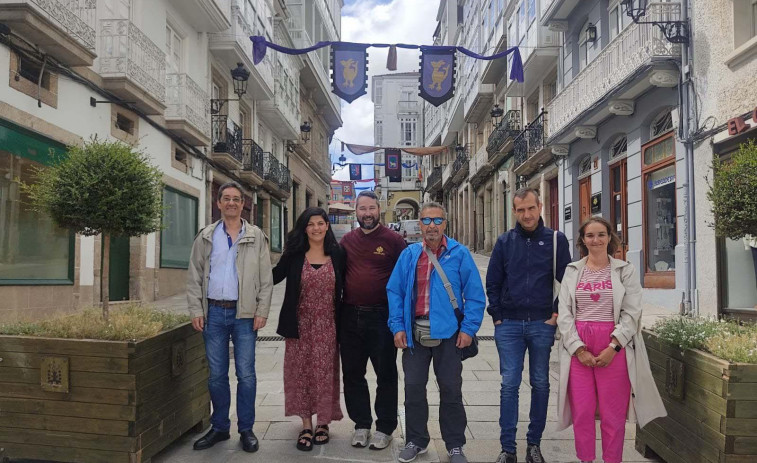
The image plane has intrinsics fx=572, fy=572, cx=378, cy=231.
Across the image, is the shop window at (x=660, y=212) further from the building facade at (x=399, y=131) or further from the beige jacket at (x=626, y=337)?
the building facade at (x=399, y=131)

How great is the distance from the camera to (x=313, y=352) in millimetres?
4105

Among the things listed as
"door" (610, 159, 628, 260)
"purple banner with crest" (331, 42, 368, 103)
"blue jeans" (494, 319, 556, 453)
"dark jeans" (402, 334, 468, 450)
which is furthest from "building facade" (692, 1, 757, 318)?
"purple banner with crest" (331, 42, 368, 103)

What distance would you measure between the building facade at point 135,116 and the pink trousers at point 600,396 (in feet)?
11.6

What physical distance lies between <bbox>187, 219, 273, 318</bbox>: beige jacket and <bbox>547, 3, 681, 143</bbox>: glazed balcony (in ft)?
28.1

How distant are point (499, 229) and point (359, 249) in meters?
22.0


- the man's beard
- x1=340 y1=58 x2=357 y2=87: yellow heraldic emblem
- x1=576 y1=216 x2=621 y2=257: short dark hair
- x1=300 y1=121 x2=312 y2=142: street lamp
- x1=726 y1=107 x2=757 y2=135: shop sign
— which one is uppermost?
x1=300 y1=121 x2=312 y2=142: street lamp

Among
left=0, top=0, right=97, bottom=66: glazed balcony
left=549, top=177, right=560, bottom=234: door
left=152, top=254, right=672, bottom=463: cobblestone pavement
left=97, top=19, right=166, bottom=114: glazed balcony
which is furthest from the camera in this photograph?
left=549, top=177, right=560, bottom=234: door

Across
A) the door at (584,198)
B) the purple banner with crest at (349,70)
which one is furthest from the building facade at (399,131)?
the purple banner with crest at (349,70)

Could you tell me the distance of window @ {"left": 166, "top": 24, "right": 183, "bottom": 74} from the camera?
1361 centimetres

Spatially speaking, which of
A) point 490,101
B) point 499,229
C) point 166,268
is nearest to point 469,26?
point 490,101

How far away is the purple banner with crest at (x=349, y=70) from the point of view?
41.8 feet

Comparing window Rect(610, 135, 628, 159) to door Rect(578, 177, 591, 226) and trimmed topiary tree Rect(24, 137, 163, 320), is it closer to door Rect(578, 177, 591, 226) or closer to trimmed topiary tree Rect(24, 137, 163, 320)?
door Rect(578, 177, 591, 226)

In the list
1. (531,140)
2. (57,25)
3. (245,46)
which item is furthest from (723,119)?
(245,46)

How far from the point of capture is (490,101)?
26828 mm
